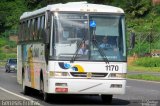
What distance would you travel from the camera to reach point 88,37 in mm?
20359

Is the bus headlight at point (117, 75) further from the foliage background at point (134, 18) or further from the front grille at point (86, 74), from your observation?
the foliage background at point (134, 18)

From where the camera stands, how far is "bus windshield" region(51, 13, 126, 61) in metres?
20.2

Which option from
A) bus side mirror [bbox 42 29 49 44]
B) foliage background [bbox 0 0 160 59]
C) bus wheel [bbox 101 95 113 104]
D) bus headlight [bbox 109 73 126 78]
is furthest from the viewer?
foliage background [bbox 0 0 160 59]

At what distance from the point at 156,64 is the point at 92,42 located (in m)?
40.4

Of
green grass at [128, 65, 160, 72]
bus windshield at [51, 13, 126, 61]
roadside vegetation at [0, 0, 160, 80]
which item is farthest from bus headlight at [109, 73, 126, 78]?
green grass at [128, 65, 160, 72]

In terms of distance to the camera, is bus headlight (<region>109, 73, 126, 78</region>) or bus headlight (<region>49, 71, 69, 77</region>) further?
bus headlight (<region>109, 73, 126, 78</region>)

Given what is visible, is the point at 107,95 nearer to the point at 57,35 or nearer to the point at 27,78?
the point at 57,35

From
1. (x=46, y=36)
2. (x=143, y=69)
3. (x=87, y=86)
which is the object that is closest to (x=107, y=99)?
(x=87, y=86)

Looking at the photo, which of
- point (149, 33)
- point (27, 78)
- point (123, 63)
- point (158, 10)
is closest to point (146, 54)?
point (149, 33)

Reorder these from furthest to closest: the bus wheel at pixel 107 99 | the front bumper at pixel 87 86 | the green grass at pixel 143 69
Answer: the green grass at pixel 143 69 < the bus wheel at pixel 107 99 < the front bumper at pixel 87 86

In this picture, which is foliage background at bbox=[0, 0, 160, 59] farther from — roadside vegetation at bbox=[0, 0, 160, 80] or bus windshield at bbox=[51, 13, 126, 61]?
bus windshield at bbox=[51, 13, 126, 61]

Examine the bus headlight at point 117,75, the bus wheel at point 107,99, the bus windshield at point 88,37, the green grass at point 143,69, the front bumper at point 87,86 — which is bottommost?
the green grass at point 143,69

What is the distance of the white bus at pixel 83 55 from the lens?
20.0m

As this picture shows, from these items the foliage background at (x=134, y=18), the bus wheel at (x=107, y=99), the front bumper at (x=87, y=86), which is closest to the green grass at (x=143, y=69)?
the foliage background at (x=134, y=18)
